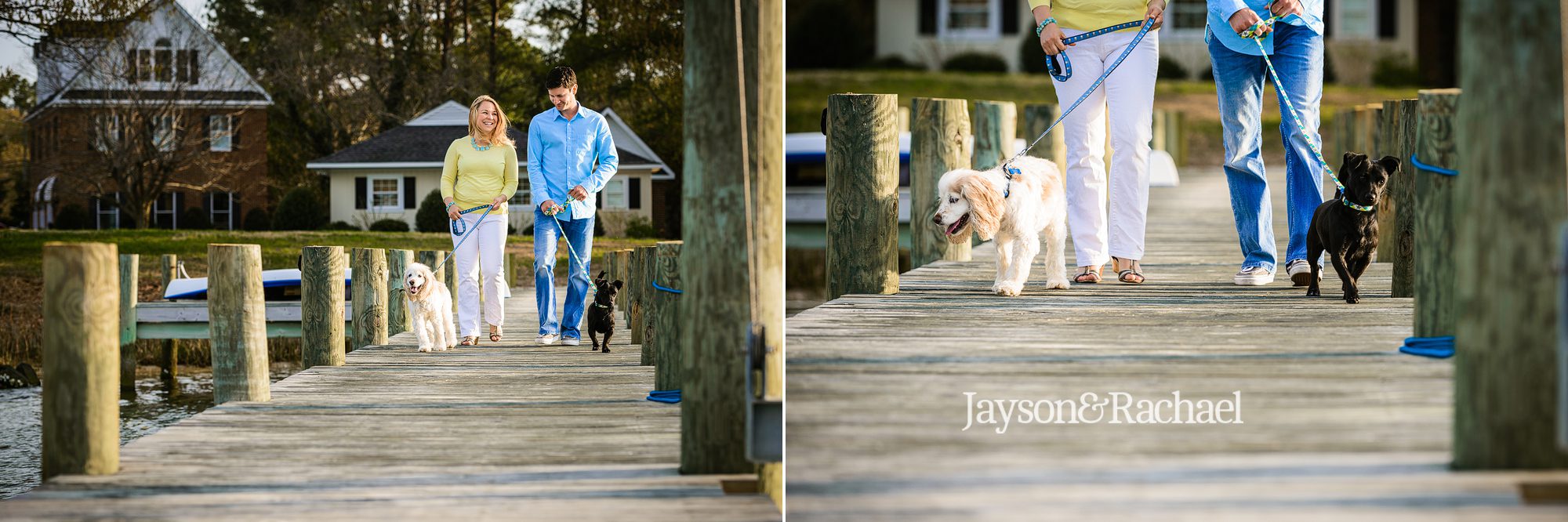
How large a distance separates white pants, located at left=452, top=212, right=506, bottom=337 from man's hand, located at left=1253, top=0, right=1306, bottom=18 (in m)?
3.95

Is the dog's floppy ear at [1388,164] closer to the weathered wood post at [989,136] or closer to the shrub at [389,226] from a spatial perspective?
the weathered wood post at [989,136]

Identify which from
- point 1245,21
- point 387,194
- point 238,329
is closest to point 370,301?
point 238,329

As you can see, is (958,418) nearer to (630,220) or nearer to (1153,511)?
(1153,511)

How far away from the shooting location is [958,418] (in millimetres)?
2961

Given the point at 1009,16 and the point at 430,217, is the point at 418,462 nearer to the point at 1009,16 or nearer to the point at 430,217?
the point at 430,217

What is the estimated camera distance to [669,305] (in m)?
4.45

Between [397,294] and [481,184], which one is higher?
[481,184]

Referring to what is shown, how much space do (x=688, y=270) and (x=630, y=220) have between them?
7558mm

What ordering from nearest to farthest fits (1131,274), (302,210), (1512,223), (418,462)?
(1512,223) → (418,462) → (1131,274) → (302,210)

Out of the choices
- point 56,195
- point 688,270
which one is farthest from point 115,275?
point 56,195

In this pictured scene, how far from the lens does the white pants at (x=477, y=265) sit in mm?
7156

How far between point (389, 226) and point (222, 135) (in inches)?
207

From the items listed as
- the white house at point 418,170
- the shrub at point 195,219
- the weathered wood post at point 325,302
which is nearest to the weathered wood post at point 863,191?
the weathered wood post at point 325,302

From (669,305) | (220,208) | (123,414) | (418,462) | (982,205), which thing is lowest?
(123,414)
